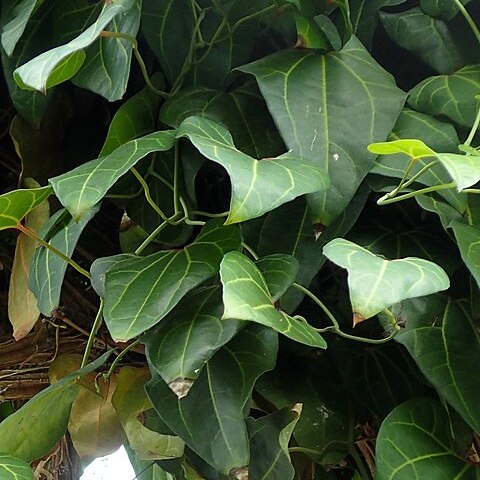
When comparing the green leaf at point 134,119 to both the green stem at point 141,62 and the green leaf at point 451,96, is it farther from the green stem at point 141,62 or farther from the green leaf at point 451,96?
the green leaf at point 451,96

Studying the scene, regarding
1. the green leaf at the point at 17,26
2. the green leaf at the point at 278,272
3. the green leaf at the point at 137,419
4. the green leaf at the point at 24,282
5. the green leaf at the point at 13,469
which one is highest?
the green leaf at the point at 17,26

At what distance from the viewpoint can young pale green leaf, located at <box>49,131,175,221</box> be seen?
1.61 ft

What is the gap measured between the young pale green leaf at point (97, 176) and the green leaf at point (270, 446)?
9.3 inches

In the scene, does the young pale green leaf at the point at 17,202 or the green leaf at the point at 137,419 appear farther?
the green leaf at the point at 137,419

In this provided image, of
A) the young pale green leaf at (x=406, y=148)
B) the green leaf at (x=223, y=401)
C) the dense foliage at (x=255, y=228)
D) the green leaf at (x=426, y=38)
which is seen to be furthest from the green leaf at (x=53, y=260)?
the green leaf at (x=426, y=38)

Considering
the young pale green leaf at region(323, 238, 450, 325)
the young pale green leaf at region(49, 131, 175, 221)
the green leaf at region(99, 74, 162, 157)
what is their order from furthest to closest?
the green leaf at region(99, 74, 162, 157) < the young pale green leaf at region(49, 131, 175, 221) < the young pale green leaf at region(323, 238, 450, 325)

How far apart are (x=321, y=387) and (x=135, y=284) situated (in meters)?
0.23

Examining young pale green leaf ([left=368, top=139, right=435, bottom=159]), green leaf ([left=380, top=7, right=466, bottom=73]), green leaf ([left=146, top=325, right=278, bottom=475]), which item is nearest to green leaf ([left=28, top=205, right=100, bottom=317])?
green leaf ([left=146, top=325, right=278, bottom=475])

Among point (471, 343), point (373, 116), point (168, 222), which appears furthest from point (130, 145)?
point (471, 343)

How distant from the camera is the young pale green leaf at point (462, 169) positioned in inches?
15.9

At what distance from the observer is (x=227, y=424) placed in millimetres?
506

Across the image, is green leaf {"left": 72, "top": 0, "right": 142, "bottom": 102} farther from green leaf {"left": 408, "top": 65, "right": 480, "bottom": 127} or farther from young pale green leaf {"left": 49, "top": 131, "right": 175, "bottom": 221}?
green leaf {"left": 408, "top": 65, "right": 480, "bottom": 127}

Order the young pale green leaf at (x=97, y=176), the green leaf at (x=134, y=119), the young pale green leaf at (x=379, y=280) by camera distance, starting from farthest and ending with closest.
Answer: the green leaf at (x=134, y=119), the young pale green leaf at (x=97, y=176), the young pale green leaf at (x=379, y=280)

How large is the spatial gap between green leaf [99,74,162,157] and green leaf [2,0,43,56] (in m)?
0.10
